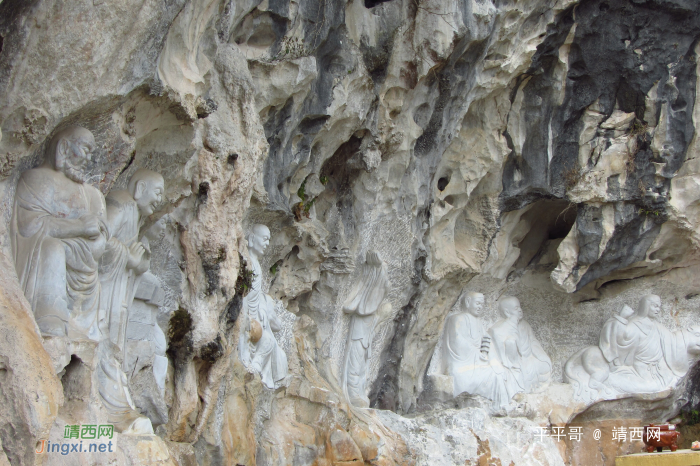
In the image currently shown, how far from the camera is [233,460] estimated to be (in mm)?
6098

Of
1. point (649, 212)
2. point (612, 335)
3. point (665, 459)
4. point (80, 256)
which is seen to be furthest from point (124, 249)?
point (612, 335)

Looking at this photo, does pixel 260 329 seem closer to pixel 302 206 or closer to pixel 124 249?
pixel 302 206

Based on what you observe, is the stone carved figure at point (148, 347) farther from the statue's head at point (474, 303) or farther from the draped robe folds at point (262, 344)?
the statue's head at point (474, 303)

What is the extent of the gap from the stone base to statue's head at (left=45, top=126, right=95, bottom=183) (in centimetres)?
753

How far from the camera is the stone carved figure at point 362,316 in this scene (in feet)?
28.9

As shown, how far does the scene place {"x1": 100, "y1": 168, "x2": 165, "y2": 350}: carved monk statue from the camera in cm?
492

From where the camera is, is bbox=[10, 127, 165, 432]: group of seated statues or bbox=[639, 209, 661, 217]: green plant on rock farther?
bbox=[639, 209, 661, 217]: green plant on rock

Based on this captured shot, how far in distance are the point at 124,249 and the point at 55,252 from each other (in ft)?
2.33

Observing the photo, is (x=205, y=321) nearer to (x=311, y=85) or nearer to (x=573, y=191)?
(x=311, y=85)

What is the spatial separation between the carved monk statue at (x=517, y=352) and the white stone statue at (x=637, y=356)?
0.48 meters

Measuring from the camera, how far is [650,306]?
1055cm

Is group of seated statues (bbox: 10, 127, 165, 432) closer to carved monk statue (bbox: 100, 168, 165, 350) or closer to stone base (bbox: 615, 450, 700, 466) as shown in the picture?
carved monk statue (bbox: 100, 168, 165, 350)

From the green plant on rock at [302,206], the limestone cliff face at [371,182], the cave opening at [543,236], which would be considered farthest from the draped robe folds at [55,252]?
the cave opening at [543,236]

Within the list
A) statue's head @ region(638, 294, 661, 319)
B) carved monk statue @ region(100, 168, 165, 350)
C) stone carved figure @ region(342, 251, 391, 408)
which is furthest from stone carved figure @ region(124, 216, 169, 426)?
statue's head @ region(638, 294, 661, 319)
